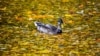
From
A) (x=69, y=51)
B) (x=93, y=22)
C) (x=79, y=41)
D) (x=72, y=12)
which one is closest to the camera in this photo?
(x=69, y=51)

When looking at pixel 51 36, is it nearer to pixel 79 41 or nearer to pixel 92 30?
pixel 79 41

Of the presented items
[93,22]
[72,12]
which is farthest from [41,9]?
[93,22]

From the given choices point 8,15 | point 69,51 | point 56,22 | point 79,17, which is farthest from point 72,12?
point 69,51

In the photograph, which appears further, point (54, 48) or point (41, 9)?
point (41, 9)

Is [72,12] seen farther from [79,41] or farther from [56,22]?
[79,41]

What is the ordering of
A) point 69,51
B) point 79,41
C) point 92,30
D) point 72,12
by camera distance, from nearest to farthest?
point 69,51 → point 79,41 → point 92,30 → point 72,12

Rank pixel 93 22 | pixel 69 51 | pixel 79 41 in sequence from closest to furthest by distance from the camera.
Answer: pixel 69 51 < pixel 79 41 < pixel 93 22

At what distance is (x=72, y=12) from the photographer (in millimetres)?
17328

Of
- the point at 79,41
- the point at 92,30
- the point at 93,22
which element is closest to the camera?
the point at 79,41

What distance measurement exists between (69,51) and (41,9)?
5.37 meters

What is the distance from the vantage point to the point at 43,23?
15.5 m

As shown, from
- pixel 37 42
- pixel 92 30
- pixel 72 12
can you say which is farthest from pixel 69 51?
pixel 72 12

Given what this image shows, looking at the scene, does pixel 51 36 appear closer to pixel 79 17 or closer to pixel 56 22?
pixel 56 22

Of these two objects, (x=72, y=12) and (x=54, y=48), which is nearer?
(x=54, y=48)
